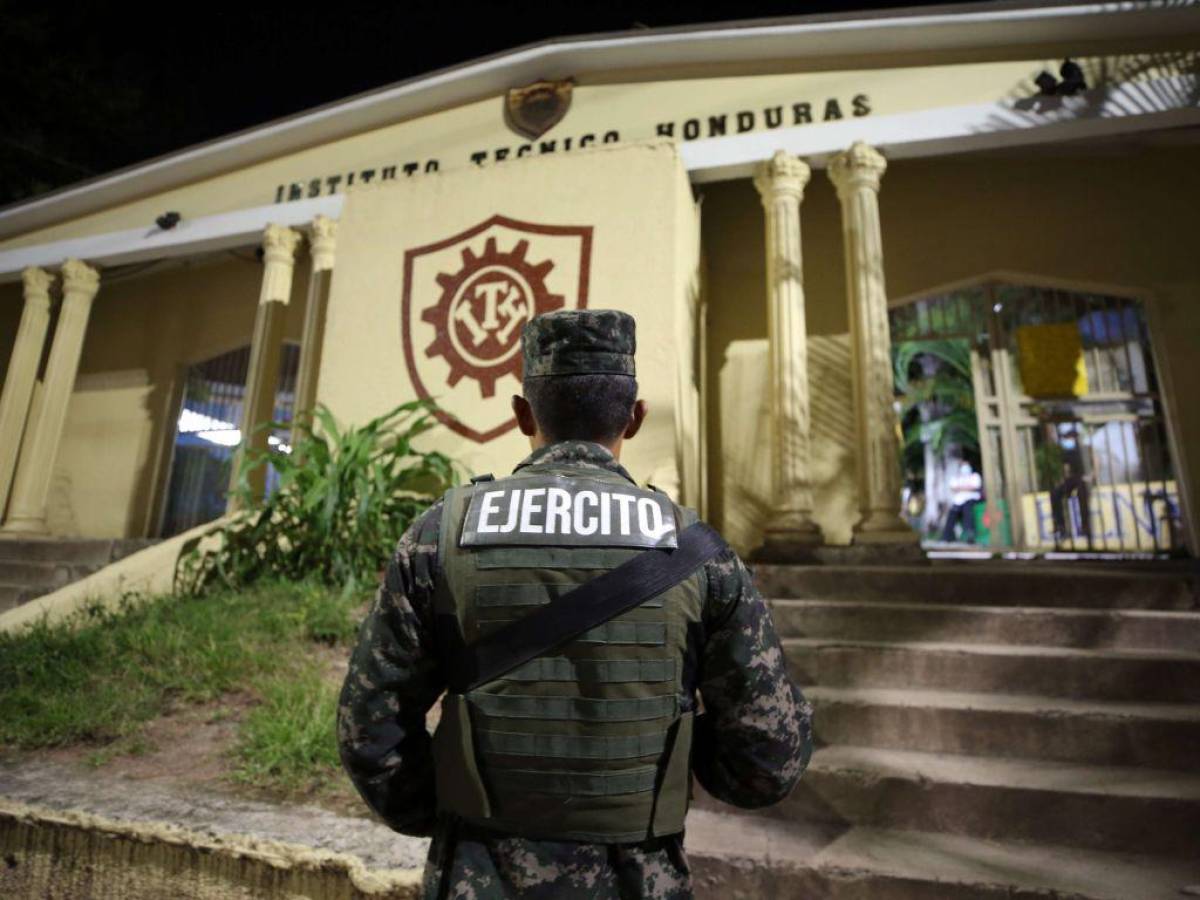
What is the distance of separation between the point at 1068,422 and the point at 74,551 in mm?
8259

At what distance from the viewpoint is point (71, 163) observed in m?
9.56

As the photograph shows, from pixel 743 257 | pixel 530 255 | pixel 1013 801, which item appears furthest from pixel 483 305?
pixel 1013 801

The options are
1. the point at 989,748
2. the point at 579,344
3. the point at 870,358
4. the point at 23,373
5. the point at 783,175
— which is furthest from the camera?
the point at 23,373

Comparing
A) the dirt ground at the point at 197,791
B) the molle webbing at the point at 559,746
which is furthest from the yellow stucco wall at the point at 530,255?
the molle webbing at the point at 559,746

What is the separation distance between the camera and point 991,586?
120 inches

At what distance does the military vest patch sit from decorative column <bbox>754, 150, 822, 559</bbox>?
3273 mm

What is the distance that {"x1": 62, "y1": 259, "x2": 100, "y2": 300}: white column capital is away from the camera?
280 inches

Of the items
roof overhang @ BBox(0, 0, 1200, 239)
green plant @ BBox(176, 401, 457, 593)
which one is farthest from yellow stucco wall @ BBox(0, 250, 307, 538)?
green plant @ BBox(176, 401, 457, 593)

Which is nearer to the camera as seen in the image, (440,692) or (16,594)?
(440,692)

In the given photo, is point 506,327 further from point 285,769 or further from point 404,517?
point 285,769

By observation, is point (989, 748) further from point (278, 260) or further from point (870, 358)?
point (278, 260)

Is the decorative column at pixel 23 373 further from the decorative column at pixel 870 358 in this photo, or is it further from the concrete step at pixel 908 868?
the concrete step at pixel 908 868

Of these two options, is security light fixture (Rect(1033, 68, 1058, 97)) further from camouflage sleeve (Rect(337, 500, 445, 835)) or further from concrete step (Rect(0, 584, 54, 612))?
concrete step (Rect(0, 584, 54, 612))

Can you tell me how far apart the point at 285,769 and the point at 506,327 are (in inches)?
107
